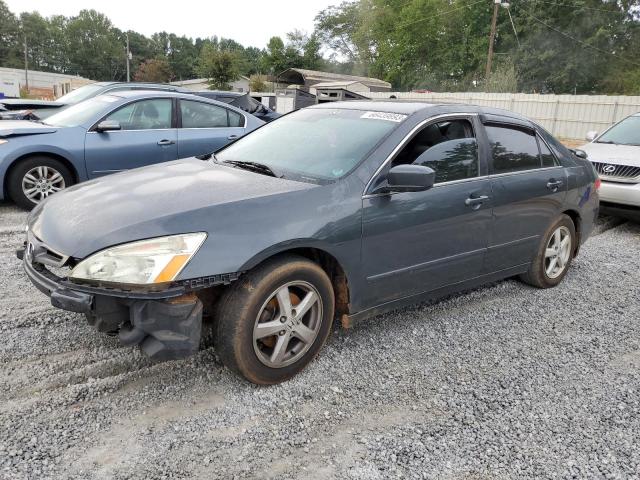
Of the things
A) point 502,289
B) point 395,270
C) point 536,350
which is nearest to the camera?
point 395,270

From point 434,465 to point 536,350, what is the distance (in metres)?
1.56

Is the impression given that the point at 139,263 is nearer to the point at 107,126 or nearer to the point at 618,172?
the point at 107,126

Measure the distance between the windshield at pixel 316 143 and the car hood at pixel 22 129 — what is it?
3.54 metres

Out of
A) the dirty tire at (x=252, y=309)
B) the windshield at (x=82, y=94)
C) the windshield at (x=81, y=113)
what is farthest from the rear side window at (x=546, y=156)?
the windshield at (x=82, y=94)

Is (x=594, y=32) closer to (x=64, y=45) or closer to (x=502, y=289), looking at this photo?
(x=502, y=289)

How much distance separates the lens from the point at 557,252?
4.77m

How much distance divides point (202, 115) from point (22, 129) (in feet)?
7.56

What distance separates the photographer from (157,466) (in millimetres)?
2303

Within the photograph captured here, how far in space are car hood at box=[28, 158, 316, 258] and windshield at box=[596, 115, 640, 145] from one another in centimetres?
692

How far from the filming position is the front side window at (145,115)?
272 inches

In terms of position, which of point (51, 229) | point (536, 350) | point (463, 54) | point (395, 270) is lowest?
point (536, 350)

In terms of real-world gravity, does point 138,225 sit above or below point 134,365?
above

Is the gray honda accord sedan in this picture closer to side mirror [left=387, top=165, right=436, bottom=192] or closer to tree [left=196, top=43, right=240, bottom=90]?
side mirror [left=387, top=165, right=436, bottom=192]

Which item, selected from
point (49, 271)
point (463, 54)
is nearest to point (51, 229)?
point (49, 271)
